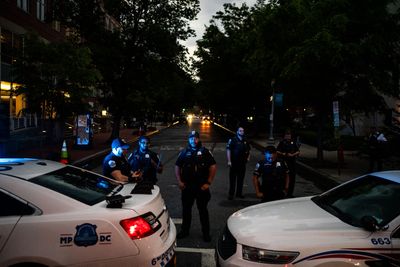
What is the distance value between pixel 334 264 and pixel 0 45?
25058 mm

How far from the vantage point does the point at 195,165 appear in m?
6.99

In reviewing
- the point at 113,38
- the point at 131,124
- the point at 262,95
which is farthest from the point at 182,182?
the point at 131,124

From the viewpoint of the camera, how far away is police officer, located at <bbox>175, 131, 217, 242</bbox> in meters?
6.96

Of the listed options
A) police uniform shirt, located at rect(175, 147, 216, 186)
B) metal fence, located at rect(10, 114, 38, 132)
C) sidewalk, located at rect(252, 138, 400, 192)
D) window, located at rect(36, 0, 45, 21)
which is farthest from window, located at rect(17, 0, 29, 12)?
police uniform shirt, located at rect(175, 147, 216, 186)

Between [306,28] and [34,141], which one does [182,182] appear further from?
[34,141]

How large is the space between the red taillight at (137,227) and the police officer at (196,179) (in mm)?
2750

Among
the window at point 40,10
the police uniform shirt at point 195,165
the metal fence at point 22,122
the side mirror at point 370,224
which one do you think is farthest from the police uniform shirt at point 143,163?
the window at point 40,10

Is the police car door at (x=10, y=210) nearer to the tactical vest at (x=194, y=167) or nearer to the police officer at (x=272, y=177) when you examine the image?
the tactical vest at (x=194, y=167)

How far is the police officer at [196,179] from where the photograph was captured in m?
6.96

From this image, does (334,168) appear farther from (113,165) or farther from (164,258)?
(164,258)

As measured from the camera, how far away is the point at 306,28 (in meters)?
16.3

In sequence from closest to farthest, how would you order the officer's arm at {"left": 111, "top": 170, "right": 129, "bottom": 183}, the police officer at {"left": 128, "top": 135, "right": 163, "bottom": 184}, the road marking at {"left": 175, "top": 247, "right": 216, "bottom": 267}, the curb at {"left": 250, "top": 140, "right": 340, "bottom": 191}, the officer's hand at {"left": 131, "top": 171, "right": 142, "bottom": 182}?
1. the road marking at {"left": 175, "top": 247, "right": 216, "bottom": 267}
2. the officer's arm at {"left": 111, "top": 170, "right": 129, "bottom": 183}
3. the officer's hand at {"left": 131, "top": 171, "right": 142, "bottom": 182}
4. the police officer at {"left": 128, "top": 135, "right": 163, "bottom": 184}
5. the curb at {"left": 250, "top": 140, "right": 340, "bottom": 191}

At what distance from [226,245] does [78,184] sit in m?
1.68

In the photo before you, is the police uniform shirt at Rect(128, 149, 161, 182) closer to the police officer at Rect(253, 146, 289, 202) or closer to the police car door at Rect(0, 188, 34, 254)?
the police officer at Rect(253, 146, 289, 202)
